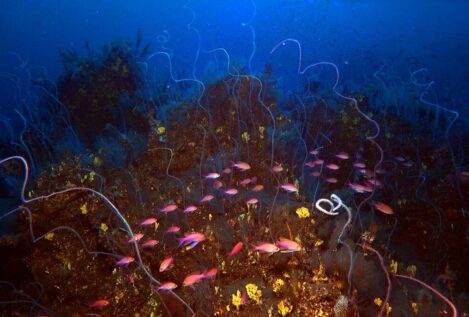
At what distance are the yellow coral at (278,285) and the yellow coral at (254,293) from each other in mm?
219

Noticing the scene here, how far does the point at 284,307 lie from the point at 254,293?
413 millimetres

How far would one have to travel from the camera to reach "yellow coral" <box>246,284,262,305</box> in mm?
3729

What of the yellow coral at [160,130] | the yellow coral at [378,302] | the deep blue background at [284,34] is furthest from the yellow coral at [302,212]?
the deep blue background at [284,34]

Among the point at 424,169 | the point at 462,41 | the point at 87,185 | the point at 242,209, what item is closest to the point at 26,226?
the point at 87,185

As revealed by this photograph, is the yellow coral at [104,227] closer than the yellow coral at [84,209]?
Yes

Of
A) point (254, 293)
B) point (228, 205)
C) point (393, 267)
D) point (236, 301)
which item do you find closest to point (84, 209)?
point (228, 205)

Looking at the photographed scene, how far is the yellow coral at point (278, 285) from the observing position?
3.86 meters

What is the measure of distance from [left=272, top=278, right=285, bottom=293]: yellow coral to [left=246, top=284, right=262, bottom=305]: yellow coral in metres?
0.22

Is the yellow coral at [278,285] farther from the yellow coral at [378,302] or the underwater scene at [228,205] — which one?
the yellow coral at [378,302]

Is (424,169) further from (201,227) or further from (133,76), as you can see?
(133,76)

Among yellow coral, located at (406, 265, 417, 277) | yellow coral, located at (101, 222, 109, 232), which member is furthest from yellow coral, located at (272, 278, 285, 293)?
yellow coral, located at (101, 222, 109, 232)

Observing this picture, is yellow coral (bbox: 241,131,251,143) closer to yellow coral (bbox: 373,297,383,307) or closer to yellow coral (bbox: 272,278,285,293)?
yellow coral (bbox: 272,278,285,293)

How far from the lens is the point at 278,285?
12.8ft

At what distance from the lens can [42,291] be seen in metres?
4.29
